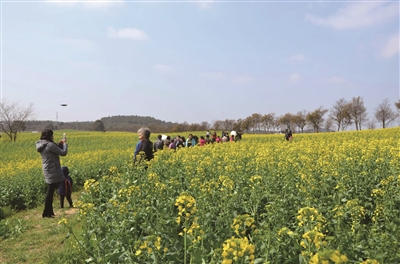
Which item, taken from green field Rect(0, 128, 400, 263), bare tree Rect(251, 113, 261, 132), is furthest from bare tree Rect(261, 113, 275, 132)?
green field Rect(0, 128, 400, 263)

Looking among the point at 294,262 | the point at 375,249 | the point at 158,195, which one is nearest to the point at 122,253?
the point at 158,195

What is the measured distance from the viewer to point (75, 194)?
10961 mm

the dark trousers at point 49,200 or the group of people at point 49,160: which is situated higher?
the group of people at point 49,160

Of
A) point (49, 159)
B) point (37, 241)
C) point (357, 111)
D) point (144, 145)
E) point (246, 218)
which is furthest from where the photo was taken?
point (357, 111)

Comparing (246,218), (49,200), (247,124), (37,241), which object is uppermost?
(247,124)

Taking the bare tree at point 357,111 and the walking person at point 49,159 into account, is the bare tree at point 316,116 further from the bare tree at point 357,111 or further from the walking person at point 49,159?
the walking person at point 49,159

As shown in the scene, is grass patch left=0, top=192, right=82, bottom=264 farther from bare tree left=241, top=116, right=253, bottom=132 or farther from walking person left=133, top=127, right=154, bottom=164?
bare tree left=241, top=116, right=253, bottom=132

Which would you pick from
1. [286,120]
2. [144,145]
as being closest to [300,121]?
[286,120]

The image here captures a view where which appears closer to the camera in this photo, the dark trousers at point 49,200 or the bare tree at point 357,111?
the dark trousers at point 49,200

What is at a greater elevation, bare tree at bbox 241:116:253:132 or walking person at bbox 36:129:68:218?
bare tree at bbox 241:116:253:132

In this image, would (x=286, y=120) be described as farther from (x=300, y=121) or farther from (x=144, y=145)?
(x=144, y=145)

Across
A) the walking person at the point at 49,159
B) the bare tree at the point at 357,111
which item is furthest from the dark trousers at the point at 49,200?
the bare tree at the point at 357,111

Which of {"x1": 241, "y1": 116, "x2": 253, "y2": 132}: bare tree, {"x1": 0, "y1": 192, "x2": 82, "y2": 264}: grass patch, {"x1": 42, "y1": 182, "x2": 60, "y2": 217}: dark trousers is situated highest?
{"x1": 241, "y1": 116, "x2": 253, "y2": 132}: bare tree

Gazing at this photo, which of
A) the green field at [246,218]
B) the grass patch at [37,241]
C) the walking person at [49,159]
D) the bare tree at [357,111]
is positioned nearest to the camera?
the green field at [246,218]
